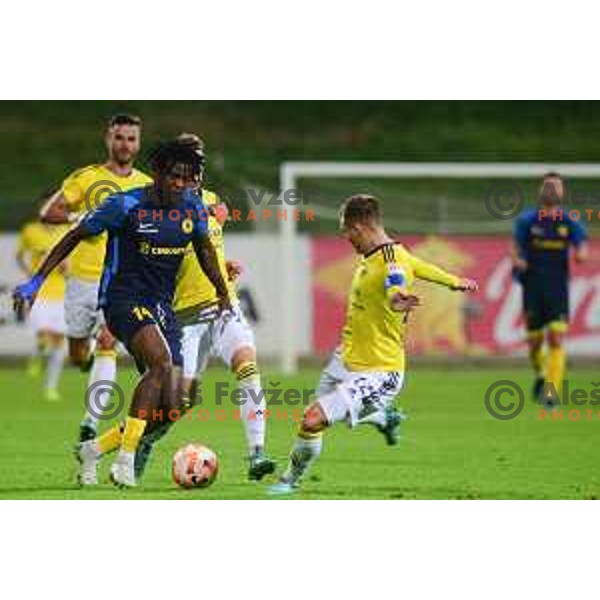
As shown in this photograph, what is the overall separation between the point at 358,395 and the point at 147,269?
1.29 m

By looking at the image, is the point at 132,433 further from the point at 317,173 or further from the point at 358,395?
the point at 317,173

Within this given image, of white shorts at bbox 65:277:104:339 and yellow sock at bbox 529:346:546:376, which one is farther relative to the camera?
yellow sock at bbox 529:346:546:376

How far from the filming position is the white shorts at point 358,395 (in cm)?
888

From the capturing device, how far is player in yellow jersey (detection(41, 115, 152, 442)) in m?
10.7

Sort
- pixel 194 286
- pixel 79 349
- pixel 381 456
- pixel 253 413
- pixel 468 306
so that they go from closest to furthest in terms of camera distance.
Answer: pixel 253 413, pixel 194 286, pixel 79 349, pixel 381 456, pixel 468 306

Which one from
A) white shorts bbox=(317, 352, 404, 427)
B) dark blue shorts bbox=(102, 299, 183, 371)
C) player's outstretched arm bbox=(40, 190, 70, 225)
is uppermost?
→ player's outstretched arm bbox=(40, 190, 70, 225)

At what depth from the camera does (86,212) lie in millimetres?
10680

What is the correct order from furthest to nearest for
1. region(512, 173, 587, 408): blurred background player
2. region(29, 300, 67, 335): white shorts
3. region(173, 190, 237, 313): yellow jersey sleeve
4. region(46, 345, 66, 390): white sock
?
region(29, 300, 67, 335): white shorts
region(46, 345, 66, 390): white sock
region(512, 173, 587, 408): blurred background player
region(173, 190, 237, 313): yellow jersey sleeve

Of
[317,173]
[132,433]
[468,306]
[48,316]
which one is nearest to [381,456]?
[132,433]

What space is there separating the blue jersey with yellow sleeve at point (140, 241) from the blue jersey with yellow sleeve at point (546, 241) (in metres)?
7.68

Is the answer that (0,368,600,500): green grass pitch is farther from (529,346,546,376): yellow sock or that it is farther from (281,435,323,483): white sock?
(529,346,546,376): yellow sock

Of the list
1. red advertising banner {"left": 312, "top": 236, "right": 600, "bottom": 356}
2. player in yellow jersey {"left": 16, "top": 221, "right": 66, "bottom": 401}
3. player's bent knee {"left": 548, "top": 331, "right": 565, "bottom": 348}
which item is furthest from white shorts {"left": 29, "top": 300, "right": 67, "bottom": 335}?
player's bent knee {"left": 548, "top": 331, "right": 565, "bottom": 348}

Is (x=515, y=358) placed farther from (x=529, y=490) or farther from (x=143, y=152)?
(x=529, y=490)

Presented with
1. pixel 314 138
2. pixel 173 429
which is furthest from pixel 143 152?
pixel 173 429
